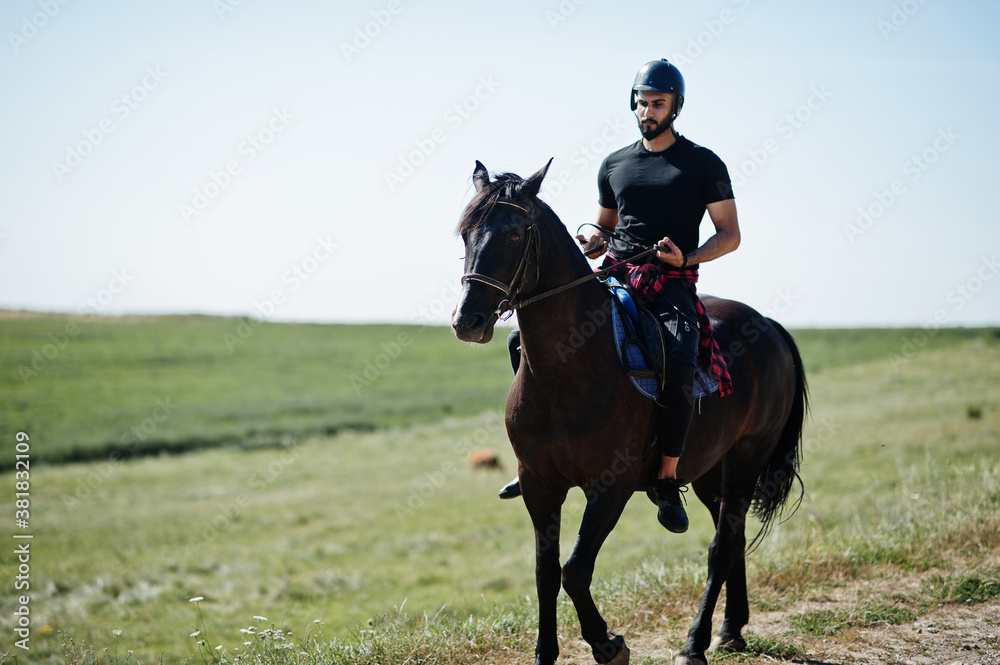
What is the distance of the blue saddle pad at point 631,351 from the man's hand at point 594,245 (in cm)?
41

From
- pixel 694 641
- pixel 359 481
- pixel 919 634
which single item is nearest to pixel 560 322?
pixel 694 641

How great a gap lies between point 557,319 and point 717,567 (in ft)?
8.48

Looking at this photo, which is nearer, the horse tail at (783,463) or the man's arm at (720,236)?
the man's arm at (720,236)

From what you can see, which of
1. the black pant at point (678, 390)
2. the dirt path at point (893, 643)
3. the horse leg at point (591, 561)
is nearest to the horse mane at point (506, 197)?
the black pant at point (678, 390)

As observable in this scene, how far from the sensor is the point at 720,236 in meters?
→ 4.86

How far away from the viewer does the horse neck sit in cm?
433

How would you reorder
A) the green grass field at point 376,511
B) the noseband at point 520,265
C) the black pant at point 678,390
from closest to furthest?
the noseband at point 520,265 → the black pant at point 678,390 → the green grass field at point 376,511

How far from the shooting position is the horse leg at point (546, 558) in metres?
4.64

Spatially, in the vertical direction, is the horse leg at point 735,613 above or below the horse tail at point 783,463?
below

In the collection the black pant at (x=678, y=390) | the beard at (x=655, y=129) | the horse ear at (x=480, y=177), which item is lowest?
the black pant at (x=678, y=390)

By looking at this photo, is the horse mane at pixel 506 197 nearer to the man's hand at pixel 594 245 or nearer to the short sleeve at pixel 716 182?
the man's hand at pixel 594 245

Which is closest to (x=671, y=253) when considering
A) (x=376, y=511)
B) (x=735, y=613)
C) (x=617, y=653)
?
(x=617, y=653)

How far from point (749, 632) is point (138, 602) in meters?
12.5

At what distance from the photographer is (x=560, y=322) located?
173 inches
